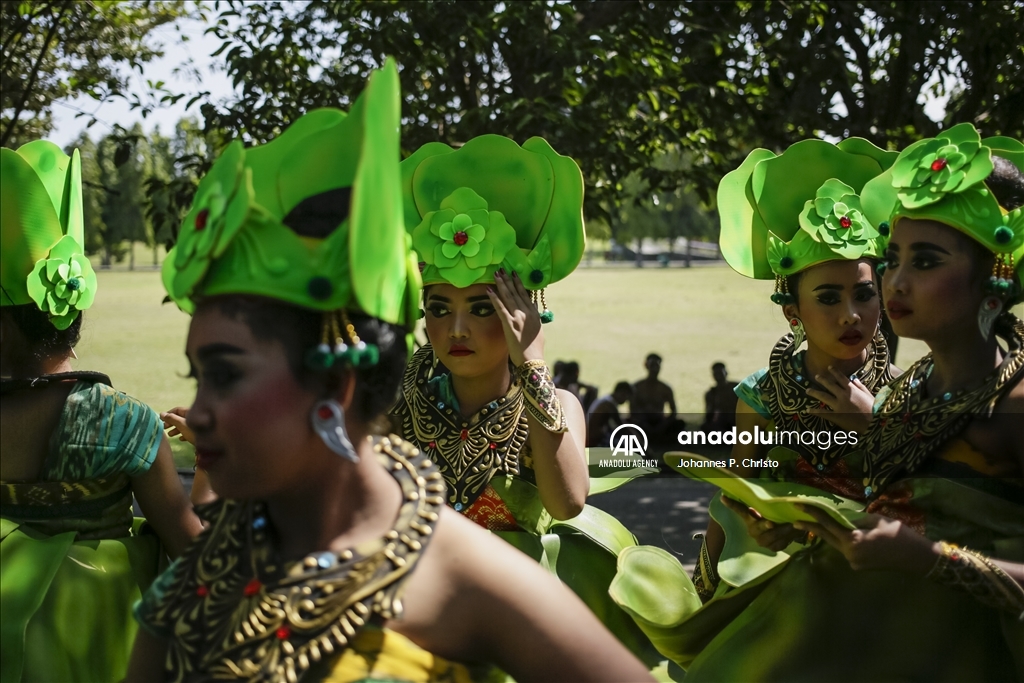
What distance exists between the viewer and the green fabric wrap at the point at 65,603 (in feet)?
9.50

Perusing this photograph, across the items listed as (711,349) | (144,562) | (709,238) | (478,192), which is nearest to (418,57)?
(478,192)

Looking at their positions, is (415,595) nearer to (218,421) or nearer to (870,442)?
(218,421)

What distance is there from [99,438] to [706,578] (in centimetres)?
185

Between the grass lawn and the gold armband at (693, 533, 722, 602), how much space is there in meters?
8.09

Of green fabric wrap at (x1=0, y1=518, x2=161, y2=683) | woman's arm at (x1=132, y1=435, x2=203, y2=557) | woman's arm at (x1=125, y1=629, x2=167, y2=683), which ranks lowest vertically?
green fabric wrap at (x1=0, y1=518, x2=161, y2=683)

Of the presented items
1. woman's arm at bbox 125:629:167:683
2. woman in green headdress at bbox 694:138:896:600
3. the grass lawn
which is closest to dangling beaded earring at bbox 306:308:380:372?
woman's arm at bbox 125:629:167:683

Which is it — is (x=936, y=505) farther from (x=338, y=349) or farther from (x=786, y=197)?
(x=338, y=349)

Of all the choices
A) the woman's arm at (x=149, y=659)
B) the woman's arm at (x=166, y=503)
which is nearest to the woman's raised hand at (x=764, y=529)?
the woman's arm at (x=149, y=659)

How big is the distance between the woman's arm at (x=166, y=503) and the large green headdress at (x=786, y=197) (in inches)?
74.9

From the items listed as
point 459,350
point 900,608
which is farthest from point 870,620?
point 459,350

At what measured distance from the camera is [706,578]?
137 inches

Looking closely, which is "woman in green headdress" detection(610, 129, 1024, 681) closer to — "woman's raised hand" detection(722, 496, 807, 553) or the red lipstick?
"woman's raised hand" detection(722, 496, 807, 553)

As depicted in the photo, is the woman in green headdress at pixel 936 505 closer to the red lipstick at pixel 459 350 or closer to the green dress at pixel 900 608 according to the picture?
the green dress at pixel 900 608

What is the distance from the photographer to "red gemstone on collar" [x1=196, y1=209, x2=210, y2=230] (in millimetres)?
1798
